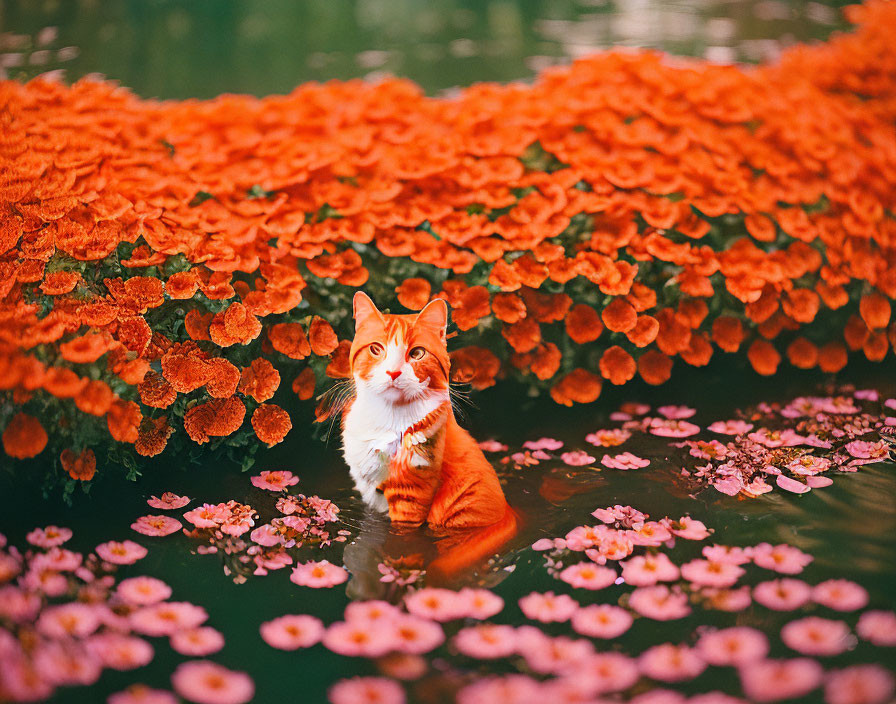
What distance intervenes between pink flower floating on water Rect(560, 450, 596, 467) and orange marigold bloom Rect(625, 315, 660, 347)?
8.9 inches

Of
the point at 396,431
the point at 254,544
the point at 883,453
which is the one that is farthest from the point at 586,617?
the point at 883,453

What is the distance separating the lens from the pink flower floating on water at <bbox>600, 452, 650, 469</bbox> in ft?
4.05

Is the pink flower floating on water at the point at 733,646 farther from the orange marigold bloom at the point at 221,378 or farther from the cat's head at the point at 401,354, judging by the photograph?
the orange marigold bloom at the point at 221,378

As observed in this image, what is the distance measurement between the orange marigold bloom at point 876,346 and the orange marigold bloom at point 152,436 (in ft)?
4.55

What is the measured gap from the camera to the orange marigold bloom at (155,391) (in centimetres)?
106

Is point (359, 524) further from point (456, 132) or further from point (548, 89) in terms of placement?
point (548, 89)

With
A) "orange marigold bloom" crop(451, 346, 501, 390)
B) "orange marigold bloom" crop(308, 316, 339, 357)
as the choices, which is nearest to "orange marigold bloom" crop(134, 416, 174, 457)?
"orange marigold bloom" crop(308, 316, 339, 357)

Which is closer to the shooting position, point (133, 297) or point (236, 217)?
point (133, 297)

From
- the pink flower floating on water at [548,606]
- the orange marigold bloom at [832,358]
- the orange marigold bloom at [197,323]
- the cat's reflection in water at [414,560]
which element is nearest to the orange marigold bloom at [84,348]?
the orange marigold bloom at [197,323]

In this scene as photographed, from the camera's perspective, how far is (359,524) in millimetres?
1060

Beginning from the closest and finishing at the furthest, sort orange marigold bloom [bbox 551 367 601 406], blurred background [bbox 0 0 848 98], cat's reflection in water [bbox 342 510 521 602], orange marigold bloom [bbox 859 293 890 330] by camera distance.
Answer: cat's reflection in water [bbox 342 510 521 602], orange marigold bloom [bbox 551 367 601 406], orange marigold bloom [bbox 859 293 890 330], blurred background [bbox 0 0 848 98]

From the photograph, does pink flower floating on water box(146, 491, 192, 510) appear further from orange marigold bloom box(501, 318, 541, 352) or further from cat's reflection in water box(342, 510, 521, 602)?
orange marigold bloom box(501, 318, 541, 352)

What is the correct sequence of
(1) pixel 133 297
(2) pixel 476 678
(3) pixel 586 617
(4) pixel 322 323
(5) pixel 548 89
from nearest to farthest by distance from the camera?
(2) pixel 476 678, (3) pixel 586 617, (1) pixel 133 297, (4) pixel 322 323, (5) pixel 548 89

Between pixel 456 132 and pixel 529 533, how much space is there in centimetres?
79
